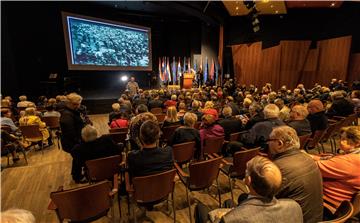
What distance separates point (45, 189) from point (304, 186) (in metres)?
3.56

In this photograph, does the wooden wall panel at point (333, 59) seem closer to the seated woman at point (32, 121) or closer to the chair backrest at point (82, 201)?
the chair backrest at point (82, 201)

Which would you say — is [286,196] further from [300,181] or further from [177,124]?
[177,124]

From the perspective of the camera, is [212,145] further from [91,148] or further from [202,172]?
[91,148]

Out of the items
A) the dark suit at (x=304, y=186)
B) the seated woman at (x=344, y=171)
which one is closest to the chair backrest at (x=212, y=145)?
the seated woman at (x=344, y=171)

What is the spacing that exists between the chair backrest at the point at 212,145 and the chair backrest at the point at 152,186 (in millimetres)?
1124

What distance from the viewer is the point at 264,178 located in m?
1.17

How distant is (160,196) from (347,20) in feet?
42.3

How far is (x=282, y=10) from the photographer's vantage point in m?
11.2

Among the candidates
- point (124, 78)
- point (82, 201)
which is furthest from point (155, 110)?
point (124, 78)

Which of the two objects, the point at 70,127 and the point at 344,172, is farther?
the point at 70,127

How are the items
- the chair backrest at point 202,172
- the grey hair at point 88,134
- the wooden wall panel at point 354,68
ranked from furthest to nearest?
the wooden wall panel at point 354,68
the grey hair at point 88,134
the chair backrest at point 202,172

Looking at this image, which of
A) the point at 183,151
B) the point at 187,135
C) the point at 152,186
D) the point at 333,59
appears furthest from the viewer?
the point at 333,59

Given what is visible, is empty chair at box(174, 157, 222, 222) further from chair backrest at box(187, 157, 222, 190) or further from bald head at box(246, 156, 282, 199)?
bald head at box(246, 156, 282, 199)

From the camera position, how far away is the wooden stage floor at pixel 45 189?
2.63 m
